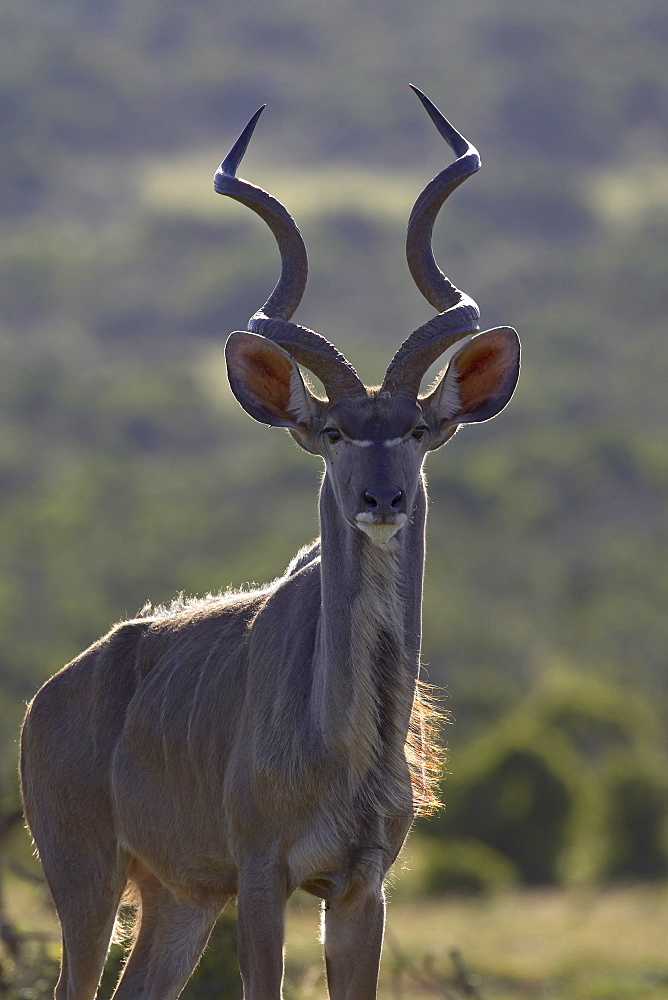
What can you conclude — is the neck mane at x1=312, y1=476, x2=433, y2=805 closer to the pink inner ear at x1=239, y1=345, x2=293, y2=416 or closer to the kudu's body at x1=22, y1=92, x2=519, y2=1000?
the kudu's body at x1=22, y1=92, x2=519, y2=1000

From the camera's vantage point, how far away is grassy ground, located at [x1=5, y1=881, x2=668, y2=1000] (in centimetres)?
963

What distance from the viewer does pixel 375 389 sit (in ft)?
19.7

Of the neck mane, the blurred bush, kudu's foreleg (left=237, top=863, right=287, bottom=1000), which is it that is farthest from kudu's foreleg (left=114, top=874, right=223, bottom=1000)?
the blurred bush

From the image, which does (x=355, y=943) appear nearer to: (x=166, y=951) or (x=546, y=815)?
(x=166, y=951)

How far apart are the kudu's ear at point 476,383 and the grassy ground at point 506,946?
2.01m

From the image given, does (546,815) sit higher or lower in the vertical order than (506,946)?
higher

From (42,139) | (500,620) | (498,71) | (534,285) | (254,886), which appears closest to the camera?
(254,886)

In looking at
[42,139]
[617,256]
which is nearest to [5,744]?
[617,256]

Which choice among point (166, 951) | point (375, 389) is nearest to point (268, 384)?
point (375, 389)

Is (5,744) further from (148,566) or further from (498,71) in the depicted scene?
(498,71)

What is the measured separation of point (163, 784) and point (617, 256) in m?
138

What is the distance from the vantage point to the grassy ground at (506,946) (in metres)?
9.63

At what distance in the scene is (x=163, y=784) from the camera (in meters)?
6.41

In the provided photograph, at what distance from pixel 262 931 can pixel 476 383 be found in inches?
82.2
